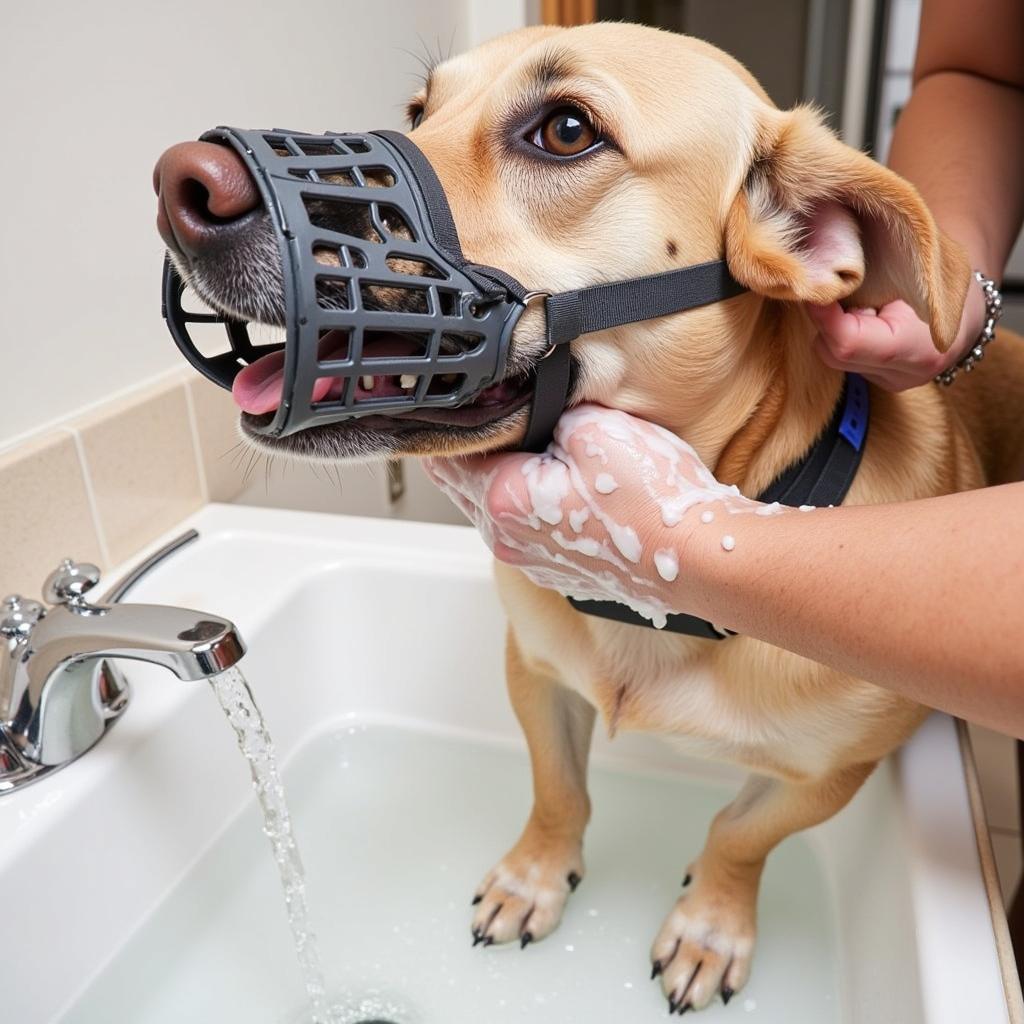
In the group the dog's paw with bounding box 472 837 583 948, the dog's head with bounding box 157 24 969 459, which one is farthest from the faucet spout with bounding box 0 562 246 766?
the dog's paw with bounding box 472 837 583 948

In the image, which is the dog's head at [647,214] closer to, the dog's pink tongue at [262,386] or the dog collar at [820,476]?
the dog's pink tongue at [262,386]

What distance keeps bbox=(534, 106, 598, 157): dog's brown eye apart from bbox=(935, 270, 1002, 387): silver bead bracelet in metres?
0.47

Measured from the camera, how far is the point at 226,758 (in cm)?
106

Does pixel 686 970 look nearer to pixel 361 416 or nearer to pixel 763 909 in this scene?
pixel 763 909

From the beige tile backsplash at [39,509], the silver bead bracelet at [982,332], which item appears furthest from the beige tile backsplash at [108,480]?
the silver bead bracelet at [982,332]

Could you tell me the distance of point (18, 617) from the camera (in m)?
0.85

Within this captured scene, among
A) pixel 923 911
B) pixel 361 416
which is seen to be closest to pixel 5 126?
pixel 361 416

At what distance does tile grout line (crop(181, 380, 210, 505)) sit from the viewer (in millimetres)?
1216

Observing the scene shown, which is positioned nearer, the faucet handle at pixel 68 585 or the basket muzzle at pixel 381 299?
the basket muzzle at pixel 381 299

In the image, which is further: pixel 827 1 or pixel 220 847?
pixel 827 1

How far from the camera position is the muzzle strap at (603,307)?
70 centimetres

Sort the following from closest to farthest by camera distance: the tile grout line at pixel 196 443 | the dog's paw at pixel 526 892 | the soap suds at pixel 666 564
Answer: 1. the soap suds at pixel 666 564
2. the dog's paw at pixel 526 892
3. the tile grout line at pixel 196 443

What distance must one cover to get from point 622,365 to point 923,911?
51 centimetres

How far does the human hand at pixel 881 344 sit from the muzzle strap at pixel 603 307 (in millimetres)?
104
